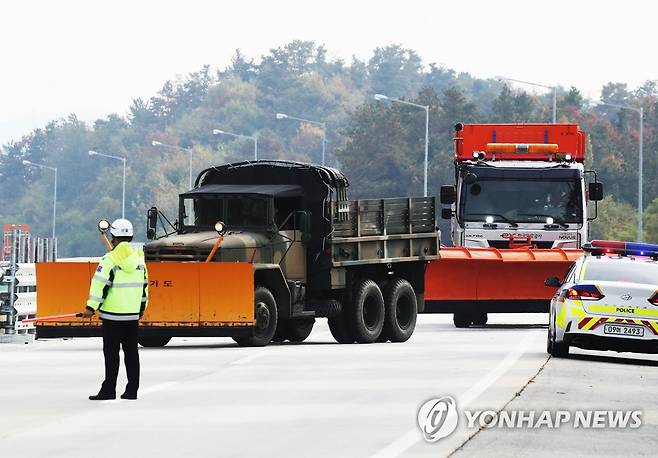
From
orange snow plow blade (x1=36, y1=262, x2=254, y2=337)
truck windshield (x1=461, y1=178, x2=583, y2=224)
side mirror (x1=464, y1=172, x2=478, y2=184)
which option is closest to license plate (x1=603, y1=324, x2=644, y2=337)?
orange snow plow blade (x1=36, y1=262, x2=254, y2=337)

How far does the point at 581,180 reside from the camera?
122 feet

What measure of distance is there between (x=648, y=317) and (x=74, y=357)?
279 inches

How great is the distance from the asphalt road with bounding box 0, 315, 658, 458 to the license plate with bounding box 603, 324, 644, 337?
→ 392 millimetres

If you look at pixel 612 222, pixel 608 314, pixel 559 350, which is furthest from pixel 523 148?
pixel 612 222

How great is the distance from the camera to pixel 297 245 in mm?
28797

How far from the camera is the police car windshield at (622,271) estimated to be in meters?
25.5

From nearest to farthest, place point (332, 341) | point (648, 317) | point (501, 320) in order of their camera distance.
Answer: point (648, 317), point (332, 341), point (501, 320)

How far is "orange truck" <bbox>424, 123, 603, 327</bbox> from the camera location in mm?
34969

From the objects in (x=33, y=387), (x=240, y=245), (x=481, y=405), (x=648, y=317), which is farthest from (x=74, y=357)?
(x=481, y=405)

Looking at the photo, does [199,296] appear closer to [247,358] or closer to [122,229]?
[247,358]

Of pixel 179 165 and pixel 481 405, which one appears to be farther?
pixel 179 165

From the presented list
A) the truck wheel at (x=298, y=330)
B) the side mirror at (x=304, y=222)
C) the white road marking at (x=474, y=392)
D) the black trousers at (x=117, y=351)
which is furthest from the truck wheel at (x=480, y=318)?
the black trousers at (x=117, y=351)

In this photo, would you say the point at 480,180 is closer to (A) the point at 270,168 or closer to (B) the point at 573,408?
(A) the point at 270,168

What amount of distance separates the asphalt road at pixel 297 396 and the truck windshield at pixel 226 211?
174 centimetres
